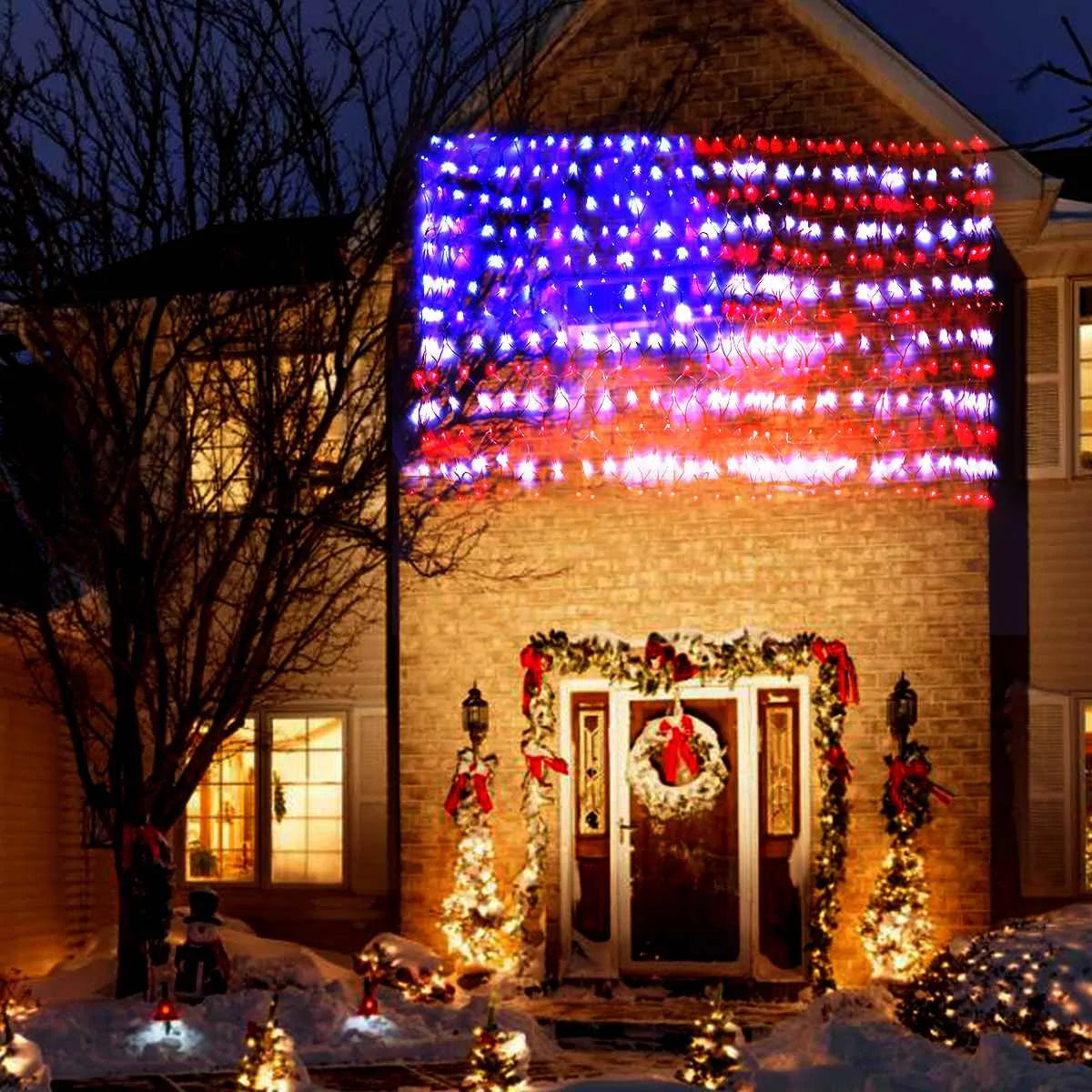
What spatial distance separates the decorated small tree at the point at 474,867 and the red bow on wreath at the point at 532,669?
14.6 inches

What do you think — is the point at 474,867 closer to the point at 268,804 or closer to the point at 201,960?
the point at 201,960

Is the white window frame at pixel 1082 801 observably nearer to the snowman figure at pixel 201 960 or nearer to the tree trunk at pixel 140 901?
the snowman figure at pixel 201 960

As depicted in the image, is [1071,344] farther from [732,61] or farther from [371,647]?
[371,647]

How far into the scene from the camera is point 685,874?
14.5 meters

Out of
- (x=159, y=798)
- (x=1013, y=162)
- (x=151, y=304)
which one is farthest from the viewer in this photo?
(x=151, y=304)

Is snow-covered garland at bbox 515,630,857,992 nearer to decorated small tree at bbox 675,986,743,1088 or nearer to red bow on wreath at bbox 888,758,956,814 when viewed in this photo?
red bow on wreath at bbox 888,758,956,814

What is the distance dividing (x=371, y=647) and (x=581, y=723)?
2.56m

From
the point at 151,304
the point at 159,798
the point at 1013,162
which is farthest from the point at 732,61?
the point at 159,798

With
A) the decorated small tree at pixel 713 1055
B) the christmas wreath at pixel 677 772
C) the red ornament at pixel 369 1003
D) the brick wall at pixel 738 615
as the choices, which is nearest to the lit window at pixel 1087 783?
the brick wall at pixel 738 615

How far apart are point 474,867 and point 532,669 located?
5.13ft

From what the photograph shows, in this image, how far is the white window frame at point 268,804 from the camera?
1647 centimetres

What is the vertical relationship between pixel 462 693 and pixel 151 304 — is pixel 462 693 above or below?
below

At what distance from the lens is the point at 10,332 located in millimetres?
15453

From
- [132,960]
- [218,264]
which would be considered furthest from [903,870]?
[218,264]
